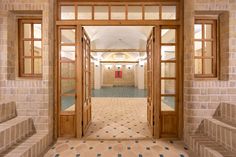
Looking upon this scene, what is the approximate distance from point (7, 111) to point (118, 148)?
7.11 feet

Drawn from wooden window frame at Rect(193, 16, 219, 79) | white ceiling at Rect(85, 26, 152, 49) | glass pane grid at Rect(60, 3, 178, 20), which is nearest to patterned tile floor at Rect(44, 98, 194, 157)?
wooden window frame at Rect(193, 16, 219, 79)

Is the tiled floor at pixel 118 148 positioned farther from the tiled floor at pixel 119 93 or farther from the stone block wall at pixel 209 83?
the tiled floor at pixel 119 93

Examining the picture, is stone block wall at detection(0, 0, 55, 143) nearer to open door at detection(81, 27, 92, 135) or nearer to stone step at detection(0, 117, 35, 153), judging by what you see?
stone step at detection(0, 117, 35, 153)

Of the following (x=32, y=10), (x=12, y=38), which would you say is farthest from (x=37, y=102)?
(x=32, y=10)

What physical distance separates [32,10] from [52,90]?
1650 mm

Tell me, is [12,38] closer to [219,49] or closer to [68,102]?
[68,102]

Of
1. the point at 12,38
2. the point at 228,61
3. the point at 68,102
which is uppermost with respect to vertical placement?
the point at 12,38

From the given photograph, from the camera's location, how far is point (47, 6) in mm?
2963

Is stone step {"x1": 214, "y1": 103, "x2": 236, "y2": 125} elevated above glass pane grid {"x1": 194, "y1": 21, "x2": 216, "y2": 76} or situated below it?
below

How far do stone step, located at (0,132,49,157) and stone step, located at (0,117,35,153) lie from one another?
0.09m

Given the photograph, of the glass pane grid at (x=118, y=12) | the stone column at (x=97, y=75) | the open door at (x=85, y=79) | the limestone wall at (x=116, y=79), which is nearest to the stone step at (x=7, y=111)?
the open door at (x=85, y=79)

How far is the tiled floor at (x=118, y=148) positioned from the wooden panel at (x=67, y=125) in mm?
153

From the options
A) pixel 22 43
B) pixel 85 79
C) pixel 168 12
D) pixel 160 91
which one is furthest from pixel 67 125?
pixel 168 12

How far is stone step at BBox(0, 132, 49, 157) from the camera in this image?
2.14m
